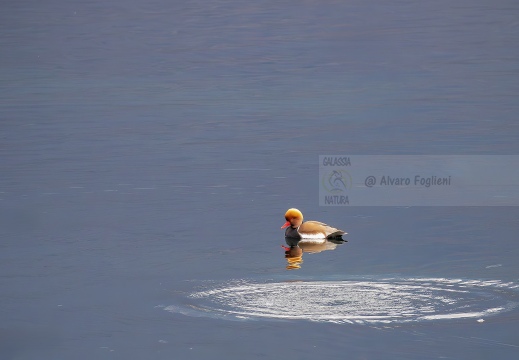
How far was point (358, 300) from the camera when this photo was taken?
32.6 feet

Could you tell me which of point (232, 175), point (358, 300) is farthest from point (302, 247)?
point (232, 175)

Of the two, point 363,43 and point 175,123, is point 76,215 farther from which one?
point 363,43

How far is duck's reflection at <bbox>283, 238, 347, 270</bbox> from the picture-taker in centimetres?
1198

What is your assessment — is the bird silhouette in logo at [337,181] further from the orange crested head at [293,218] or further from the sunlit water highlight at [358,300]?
the sunlit water highlight at [358,300]

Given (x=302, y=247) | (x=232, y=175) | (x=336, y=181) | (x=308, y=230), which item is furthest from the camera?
(x=232, y=175)

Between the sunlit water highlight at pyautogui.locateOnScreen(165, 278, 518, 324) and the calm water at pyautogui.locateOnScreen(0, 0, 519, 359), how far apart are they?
0.04m

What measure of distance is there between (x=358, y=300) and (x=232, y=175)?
18.5 feet

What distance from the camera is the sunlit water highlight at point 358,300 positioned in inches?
375

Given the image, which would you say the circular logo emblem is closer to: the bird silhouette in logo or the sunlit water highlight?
the bird silhouette in logo

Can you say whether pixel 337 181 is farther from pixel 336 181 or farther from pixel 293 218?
pixel 293 218

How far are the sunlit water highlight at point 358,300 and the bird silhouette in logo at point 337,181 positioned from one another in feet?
13.5

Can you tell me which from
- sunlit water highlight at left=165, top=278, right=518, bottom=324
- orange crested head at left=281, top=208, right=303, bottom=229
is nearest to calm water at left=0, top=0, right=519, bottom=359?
sunlit water highlight at left=165, top=278, right=518, bottom=324

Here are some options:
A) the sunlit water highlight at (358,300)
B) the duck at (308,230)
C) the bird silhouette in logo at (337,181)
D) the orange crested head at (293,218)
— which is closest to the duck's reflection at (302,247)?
the duck at (308,230)

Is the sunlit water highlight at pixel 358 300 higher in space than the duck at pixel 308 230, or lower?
lower
